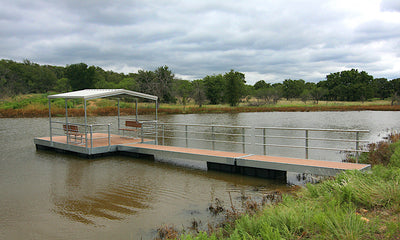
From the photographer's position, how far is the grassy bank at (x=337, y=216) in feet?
12.3

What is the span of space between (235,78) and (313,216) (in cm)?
5373

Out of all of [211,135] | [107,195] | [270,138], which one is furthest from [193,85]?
[107,195]

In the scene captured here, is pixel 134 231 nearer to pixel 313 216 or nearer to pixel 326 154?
pixel 313 216

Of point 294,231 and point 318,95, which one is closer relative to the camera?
point 294,231

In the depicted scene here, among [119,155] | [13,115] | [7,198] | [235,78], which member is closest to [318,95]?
[235,78]

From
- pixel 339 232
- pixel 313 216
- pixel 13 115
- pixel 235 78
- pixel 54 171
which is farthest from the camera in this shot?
pixel 235 78

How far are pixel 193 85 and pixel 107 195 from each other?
68.2 meters

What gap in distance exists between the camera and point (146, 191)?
827cm

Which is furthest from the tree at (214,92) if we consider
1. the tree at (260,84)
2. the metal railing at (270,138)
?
the metal railing at (270,138)

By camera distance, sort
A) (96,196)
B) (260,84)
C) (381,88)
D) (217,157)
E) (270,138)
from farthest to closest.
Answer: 1. (260,84)
2. (381,88)
3. (270,138)
4. (217,157)
5. (96,196)

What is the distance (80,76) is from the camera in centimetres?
6169

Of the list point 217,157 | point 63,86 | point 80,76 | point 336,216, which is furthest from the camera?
point 63,86

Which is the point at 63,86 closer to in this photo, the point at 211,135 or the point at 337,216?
the point at 211,135

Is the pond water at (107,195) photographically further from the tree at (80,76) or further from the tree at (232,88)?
the tree at (80,76)
